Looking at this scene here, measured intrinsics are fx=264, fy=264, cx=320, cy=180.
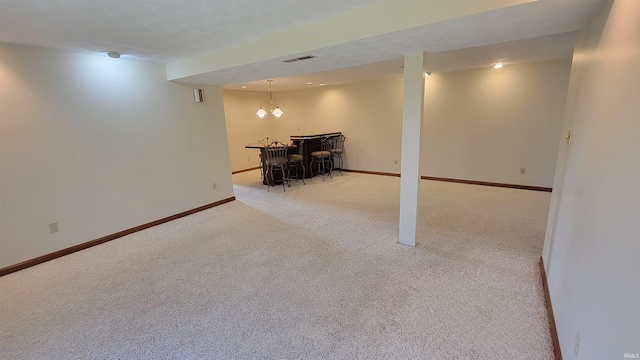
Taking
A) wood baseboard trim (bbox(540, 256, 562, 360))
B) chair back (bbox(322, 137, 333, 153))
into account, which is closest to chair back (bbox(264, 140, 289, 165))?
chair back (bbox(322, 137, 333, 153))

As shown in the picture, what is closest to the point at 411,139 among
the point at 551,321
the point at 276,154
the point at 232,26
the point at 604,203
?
the point at 604,203

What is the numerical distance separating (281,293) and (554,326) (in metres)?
1.87

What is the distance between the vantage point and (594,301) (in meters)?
1.13

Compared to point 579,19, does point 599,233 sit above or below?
below

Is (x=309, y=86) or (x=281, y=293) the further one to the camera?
(x=309, y=86)

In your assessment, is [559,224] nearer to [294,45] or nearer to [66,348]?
[294,45]

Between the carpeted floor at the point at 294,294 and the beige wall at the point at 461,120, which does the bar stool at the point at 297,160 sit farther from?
the carpeted floor at the point at 294,294

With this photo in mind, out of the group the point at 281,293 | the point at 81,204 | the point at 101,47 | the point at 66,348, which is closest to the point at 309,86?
the point at 101,47

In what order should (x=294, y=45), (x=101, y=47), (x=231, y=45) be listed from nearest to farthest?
(x=294, y=45) → (x=101, y=47) → (x=231, y=45)

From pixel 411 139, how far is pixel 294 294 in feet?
6.02

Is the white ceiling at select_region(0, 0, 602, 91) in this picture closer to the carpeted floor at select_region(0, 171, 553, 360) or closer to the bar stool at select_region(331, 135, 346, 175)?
the carpeted floor at select_region(0, 171, 553, 360)

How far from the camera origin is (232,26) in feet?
7.72

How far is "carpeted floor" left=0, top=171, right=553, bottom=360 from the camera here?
168cm

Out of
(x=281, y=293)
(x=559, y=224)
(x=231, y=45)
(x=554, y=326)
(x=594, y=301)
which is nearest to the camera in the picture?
(x=594, y=301)
